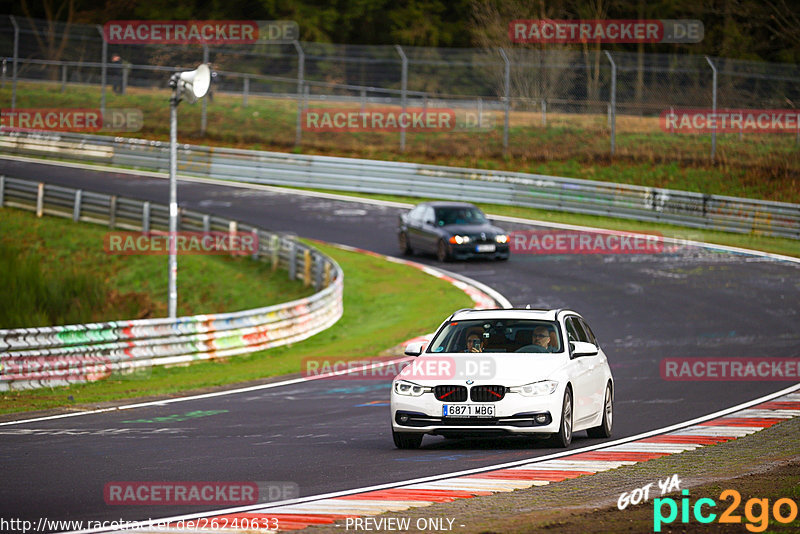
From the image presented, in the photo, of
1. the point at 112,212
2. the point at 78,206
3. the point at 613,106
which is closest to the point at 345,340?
the point at 112,212

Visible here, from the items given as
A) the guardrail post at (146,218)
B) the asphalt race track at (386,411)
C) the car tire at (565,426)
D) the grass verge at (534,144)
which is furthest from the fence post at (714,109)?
the car tire at (565,426)

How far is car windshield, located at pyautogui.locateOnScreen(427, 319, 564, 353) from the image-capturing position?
40.8 ft

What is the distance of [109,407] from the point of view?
50.5 ft

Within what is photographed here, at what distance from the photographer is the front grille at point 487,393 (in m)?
11.5

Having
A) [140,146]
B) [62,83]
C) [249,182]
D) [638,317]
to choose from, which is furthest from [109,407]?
[62,83]

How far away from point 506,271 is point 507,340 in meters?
17.3

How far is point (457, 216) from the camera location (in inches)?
1257

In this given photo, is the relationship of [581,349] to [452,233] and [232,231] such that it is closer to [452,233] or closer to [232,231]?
[452,233]

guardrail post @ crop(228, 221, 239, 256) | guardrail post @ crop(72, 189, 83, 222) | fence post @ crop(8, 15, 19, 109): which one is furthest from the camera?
fence post @ crop(8, 15, 19, 109)

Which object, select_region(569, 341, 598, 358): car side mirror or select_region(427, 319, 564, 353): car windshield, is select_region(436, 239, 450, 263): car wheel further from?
select_region(569, 341, 598, 358): car side mirror

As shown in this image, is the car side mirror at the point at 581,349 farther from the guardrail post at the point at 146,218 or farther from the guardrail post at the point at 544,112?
the guardrail post at the point at 544,112

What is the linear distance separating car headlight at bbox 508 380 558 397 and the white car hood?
0.15ft

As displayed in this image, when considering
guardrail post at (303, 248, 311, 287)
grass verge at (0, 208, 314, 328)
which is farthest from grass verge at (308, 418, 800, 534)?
guardrail post at (303, 248, 311, 287)

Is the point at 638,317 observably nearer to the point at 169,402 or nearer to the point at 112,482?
the point at 169,402
